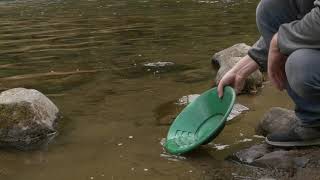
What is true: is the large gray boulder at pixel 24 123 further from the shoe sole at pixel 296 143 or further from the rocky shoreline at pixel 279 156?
the shoe sole at pixel 296 143

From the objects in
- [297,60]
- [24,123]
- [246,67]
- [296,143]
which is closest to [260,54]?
[246,67]

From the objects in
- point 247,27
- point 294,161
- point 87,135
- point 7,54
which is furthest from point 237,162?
point 247,27

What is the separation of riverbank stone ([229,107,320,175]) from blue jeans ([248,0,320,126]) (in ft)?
0.56

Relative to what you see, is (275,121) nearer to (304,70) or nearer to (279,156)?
(279,156)

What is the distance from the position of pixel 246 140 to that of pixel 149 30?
580 cm

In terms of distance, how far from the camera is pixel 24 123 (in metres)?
3.87

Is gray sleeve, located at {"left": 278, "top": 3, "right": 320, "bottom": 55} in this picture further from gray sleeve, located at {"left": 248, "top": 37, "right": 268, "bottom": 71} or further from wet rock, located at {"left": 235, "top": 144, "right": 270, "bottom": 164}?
wet rock, located at {"left": 235, "top": 144, "right": 270, "bottom": 164}

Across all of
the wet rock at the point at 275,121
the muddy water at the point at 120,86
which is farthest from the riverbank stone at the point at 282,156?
the muddy water at the point at 120,86

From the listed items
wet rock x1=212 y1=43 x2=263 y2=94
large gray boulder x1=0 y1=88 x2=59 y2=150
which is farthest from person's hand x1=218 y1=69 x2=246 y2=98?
wet rock x1=212 y1=43 x2=263 y2=94

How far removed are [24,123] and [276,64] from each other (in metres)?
1.84

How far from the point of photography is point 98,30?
9.57 meters

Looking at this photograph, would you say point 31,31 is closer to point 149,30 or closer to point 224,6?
point 149,30

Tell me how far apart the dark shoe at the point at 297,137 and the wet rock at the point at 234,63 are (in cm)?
168

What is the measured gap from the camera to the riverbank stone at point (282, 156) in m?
2.94
